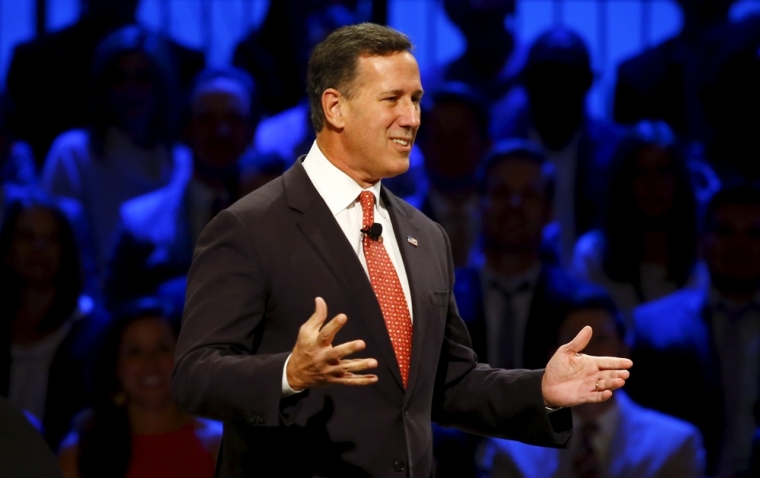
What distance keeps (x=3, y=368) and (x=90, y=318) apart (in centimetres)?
36

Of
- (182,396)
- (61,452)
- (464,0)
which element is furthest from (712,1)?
(182,396)

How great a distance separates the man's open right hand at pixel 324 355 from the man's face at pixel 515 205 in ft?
7.87

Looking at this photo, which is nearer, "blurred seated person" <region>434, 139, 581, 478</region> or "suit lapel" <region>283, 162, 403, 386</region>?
"suit lapel" <region>283, 162, 403, 386</region>

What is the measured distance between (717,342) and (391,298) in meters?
2.36

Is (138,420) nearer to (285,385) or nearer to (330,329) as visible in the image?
(285,385)

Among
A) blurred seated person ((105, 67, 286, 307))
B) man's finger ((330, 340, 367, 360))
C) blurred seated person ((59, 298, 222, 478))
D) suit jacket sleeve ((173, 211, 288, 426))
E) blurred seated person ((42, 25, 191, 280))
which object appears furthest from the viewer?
blurred seated person ((42, 25, 191, 280))

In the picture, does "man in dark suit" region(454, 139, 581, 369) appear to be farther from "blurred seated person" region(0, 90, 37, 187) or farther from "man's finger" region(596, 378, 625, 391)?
"man's finger" region(596, 378, 625, 391)

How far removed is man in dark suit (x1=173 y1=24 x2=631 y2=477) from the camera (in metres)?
1.42

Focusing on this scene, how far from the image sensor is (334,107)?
1.62 m

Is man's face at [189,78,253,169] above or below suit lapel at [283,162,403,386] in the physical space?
above

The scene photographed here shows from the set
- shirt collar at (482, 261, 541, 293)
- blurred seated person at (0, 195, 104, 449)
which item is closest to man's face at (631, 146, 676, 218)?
shirt collar at (482, 261, 541, 293)

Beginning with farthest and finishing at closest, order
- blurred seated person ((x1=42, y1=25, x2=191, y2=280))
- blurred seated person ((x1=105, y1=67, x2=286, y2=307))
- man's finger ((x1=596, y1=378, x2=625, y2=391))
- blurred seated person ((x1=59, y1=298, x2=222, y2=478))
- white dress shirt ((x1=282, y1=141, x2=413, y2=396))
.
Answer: blurred seated person ((x1=42, y1=25, x2=191, y2=280)) → blurred seated person ((x1=105, y1=67, x2=286, y2=307)) → blurred seated person ((x1=59, y1=298, x2=222, y2=478)) → white dress shirt ((x1=282, y1=141, x2=413, y2=396)) → man's finger ((x1=596, y1=378, x2=625, y2=391))

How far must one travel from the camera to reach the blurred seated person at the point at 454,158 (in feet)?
12.1

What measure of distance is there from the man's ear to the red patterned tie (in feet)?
0.52
